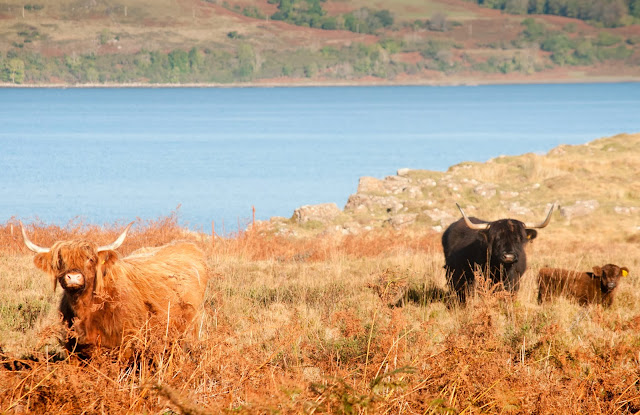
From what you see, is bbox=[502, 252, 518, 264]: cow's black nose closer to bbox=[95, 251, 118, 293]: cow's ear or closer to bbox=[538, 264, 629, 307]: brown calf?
bbox=[538, 264, 629, 307]: brown calf

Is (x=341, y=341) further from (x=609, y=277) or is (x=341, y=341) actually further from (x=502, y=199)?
(x=502, y=199)

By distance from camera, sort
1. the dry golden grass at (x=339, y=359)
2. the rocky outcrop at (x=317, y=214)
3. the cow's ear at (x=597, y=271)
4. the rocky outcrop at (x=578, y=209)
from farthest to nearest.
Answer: the rocky outcrop at (x=317, y=214)
the rocky outcrop at (x=578, y=209)
the cow's ear at (x=597, y=271)
the dry golden grass at (x=339, y=359)

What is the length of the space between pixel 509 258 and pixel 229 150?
5367cm

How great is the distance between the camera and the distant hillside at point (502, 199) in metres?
19.1

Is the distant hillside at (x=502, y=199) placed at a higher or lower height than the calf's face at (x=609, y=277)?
lower

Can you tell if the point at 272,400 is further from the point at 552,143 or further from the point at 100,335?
the point at 552,143

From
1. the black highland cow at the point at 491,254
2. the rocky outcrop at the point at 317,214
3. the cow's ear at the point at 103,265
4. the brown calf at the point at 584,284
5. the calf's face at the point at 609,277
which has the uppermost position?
the cow's ear at the point at 103,265

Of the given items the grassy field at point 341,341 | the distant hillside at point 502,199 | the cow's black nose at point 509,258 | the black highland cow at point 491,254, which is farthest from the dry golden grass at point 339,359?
the distant hillside at point 502,199

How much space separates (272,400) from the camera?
13.8ft

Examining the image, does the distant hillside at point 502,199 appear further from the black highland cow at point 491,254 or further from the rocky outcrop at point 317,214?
the black highland cow at point 491,254

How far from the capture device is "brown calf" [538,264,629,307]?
9.73m

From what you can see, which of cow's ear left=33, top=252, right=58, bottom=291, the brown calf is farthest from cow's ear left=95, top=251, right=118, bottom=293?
the brown calf

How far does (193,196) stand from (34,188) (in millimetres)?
8763


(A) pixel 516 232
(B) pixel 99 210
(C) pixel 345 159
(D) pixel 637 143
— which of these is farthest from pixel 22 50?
(A) pixel 516 232
